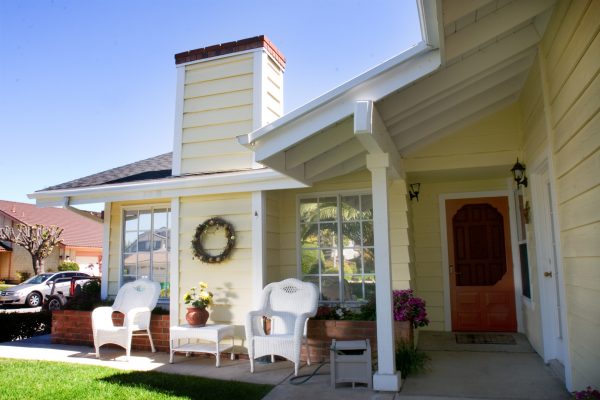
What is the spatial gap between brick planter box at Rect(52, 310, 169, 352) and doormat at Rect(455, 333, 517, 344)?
3.83 meters

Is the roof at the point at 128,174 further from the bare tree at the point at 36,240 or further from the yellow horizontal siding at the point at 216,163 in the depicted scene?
the bare tree at the point at 36,240

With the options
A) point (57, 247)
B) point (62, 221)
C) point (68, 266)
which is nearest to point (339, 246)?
point (68, 266)

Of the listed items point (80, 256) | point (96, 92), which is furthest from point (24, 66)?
point (80, 256)

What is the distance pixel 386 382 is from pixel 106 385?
254 centimetres

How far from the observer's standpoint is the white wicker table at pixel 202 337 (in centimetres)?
511

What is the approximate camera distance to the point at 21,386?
408cm

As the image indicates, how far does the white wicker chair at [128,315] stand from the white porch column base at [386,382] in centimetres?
306

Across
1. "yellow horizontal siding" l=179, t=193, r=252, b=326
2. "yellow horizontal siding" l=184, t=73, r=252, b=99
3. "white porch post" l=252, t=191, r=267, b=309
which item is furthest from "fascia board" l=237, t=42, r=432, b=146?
"yellow horizontal siding" l=184, t=73, r=252, b=99

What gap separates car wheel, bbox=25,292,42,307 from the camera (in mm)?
13961

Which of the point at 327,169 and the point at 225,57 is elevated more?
the point at 225,57

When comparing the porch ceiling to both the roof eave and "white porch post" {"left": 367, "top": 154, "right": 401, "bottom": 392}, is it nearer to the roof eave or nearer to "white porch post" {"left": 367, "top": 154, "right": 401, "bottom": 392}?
the roof eave

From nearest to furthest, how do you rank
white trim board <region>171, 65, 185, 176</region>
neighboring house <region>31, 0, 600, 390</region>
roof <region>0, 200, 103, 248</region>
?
neighboring house <region>31, 0, 600, 390</region>, white trim board <region>171, 65, 185, 176</region>, roof <region>0, 200, 103, 248</region>

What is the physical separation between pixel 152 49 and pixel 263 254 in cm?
418

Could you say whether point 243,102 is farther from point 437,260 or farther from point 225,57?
point 437,260
